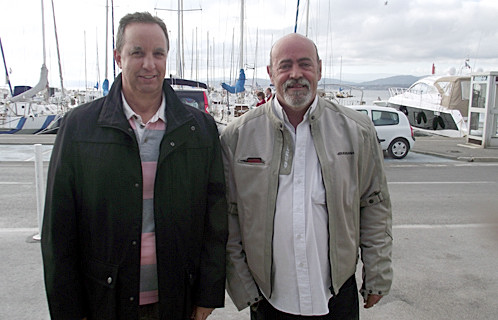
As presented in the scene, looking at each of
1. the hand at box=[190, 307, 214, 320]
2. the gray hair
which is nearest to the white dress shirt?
the hand at box=[190, 307, 214, 320]

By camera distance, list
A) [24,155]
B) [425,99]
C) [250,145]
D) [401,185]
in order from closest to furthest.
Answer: [250,145] < [401,185] < [24,155] < [425,99]

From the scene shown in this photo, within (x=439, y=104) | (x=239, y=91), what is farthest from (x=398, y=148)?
(x=439, y=104)

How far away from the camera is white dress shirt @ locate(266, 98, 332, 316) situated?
7.30 ft

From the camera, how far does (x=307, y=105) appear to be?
240cm

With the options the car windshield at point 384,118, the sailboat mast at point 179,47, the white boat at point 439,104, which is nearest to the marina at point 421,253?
the car windshield at point 384,118

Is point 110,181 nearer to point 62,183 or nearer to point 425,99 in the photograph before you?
point 62,183

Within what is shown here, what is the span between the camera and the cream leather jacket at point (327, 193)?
2.26 metres

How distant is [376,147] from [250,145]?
27.9 inches

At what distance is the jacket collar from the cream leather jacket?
348mm

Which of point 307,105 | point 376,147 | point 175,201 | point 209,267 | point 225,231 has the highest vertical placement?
point 307,105

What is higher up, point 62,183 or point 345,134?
point 345,134

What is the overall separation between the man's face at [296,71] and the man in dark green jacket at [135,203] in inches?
19.6

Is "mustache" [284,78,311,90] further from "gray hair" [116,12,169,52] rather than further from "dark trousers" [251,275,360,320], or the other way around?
"dark trousers" [251,275,360,320]

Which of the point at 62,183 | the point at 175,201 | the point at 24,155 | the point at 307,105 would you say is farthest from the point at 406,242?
the point at 24,155
